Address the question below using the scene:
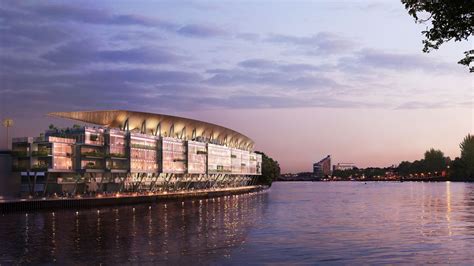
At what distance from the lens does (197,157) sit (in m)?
162

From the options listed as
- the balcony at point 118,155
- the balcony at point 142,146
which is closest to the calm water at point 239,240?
the balcony at point 118,155

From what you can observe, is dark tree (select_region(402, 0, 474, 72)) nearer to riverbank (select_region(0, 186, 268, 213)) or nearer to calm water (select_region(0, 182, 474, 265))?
calm water (select_region(0, 182, 474, 265))

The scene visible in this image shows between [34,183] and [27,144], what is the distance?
7.00 meters

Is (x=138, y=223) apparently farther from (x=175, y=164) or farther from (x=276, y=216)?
(x=175, y=164)

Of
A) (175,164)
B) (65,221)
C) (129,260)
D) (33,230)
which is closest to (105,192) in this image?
(175,164)

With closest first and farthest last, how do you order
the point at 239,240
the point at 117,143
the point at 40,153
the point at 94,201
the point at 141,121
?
1. the point at 239,240
2. the point at 40,153
3. the point at 94,201
4. the point at 117,143
5. the point at 141,121

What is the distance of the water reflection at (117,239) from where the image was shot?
4038 cm

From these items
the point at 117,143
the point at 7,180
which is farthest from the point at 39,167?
the point at 117,143

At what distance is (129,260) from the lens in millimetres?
38688

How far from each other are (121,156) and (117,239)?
74132mm

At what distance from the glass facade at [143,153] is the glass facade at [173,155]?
358cm

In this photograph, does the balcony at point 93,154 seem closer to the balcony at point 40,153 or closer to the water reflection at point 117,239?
the balcony at point 40,153

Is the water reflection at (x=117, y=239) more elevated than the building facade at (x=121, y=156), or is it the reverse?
the building facade at (x=121, y=156)

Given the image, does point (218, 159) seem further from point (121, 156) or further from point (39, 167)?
point (39, 167)
